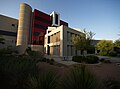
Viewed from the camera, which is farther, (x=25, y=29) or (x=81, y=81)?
(x=25, y=29)

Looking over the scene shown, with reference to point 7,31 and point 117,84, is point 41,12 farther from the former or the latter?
point 117,84

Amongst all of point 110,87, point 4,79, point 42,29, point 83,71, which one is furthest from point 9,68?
point 42,29

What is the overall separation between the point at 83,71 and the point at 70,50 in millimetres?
22568

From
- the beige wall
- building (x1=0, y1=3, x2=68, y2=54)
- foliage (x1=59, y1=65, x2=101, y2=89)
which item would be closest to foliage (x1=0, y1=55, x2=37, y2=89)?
foliage (x1=59, y1=65, x2=101, y2=89)

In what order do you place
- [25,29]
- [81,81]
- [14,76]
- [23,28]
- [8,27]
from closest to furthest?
[81,81] → [14,76] → [23,28] → [25,29] → [8,27]

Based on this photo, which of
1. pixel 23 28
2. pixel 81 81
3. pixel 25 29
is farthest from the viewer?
pixel 25 29

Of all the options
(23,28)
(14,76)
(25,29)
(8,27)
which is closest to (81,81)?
(14,76)

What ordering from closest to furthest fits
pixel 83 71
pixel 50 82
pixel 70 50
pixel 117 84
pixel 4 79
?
pixel 83 71 < pixel 50 82 < pixel 4 79 < pixel 117 84 < pixel 70 50

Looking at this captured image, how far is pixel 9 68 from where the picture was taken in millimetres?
5160

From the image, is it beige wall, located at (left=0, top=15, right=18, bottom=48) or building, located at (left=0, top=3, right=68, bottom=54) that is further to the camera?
beige wall, located at (left=0, top=15, right=18, bottom=48)


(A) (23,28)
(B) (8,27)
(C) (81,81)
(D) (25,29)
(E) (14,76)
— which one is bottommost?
(E) (14,76)

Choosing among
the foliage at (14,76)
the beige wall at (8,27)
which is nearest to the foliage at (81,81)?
the foliage at (14,76)

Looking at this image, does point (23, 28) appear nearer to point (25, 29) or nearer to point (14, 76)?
point (25, 29)

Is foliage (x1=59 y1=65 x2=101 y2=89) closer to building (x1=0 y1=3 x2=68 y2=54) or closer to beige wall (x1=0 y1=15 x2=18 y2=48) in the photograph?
building (x1=0 y1=3 x2=68 y2=54)
